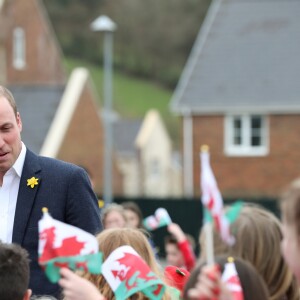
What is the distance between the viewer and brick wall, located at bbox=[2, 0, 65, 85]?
122ft

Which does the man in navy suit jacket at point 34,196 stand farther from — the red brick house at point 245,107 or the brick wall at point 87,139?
the brick wall at point 87,139

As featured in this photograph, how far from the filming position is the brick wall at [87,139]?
3681 centimetres

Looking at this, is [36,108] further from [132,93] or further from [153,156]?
[132,93]

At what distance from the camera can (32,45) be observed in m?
38.7

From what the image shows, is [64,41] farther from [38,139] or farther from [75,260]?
[75,260]

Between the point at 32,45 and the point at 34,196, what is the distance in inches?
1321

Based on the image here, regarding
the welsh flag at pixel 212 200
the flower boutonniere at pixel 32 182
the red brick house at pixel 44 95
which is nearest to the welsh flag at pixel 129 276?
the welsh flag at pixel 212 200

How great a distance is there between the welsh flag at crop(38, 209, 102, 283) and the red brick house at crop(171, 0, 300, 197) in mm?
30859

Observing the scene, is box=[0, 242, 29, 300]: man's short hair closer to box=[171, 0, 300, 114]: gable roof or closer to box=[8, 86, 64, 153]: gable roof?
box=[8, 86, 64, 153]: gable roof

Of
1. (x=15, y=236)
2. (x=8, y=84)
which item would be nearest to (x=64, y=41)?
(x=8, y=84)

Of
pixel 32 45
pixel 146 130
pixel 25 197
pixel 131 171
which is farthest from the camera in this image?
pixel 146 130

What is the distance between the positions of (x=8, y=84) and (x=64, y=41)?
49152 mm

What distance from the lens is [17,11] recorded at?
123 feet

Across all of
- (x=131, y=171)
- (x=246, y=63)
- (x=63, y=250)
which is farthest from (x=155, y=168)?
(x=63, y=250)
